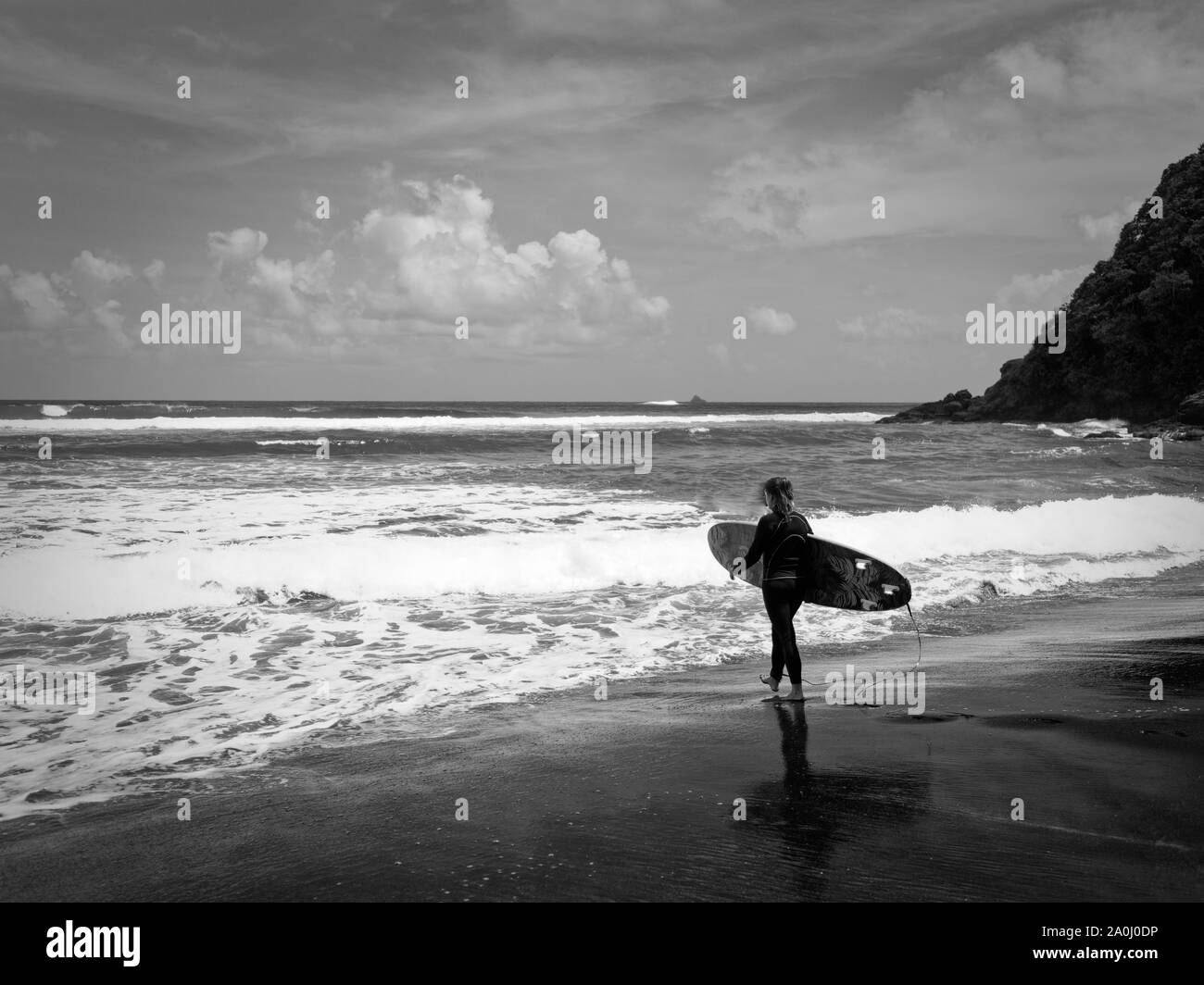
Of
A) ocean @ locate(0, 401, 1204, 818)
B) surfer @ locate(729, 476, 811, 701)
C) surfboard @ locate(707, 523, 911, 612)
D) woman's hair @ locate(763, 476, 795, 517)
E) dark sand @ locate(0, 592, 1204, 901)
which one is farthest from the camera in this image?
surfboard @ locate(707, 523, 911, 612)

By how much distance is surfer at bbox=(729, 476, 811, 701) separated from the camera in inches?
243

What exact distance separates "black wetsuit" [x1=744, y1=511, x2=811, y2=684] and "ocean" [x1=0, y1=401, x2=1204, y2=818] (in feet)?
2.66

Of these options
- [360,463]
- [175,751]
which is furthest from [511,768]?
[360,463]

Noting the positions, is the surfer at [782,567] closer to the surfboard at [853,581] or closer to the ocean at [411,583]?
the ocean at [411,583]

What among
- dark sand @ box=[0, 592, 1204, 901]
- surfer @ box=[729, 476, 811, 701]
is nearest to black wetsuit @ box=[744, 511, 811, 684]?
surfer @ box=[729, 476, 811, 701]

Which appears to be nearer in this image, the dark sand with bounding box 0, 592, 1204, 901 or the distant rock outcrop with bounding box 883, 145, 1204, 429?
the dark sand with bounding box 0, 592, 1204, 901

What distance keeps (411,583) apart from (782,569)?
5903 millimetres

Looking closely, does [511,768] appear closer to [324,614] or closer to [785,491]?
[785,491]

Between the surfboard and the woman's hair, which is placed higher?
the woman's hair

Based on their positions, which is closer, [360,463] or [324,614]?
[324,614]

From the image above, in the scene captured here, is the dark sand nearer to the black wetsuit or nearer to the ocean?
the black wetsuit

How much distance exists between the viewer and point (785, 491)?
6363 mm

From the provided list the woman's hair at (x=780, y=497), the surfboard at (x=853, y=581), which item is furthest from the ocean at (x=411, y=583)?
the woman's hair at (x=780, y=497)
